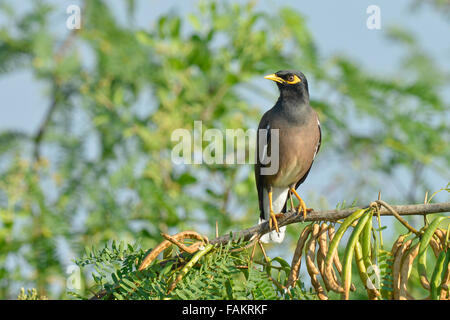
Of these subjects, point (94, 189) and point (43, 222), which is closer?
point (43, 222)

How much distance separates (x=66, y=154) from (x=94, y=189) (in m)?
0.58

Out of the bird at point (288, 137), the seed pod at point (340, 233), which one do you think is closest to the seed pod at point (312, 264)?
the seed pod at point (340, 233)

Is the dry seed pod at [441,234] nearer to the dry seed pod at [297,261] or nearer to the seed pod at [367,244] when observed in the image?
the seed pod at [367,244]

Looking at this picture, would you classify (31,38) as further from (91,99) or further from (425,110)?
(425,110)

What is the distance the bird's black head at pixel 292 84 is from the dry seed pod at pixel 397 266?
109 inches

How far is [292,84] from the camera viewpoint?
14.7ft

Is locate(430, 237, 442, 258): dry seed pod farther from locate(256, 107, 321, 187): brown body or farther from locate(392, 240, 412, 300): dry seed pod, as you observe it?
locate(256, 107, 321, 187): brown body

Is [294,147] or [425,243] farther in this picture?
[294,147]

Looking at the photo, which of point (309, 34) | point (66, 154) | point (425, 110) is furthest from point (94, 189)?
point (425, 110)

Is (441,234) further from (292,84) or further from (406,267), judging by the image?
(292,84)

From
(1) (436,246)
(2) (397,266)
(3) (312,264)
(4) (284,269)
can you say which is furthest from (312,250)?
(1) (436,246)

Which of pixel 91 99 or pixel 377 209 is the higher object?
pixel 91 99

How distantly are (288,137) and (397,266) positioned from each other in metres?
2.57

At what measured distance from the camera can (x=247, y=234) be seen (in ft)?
6.68
